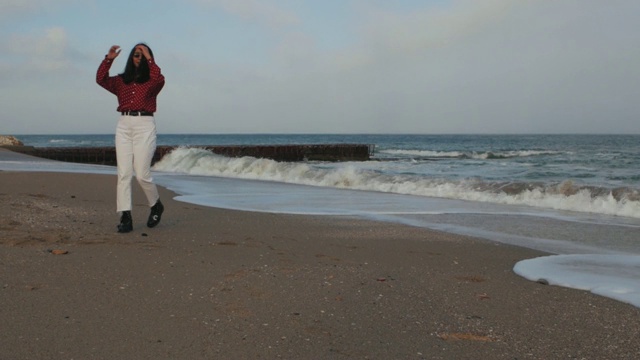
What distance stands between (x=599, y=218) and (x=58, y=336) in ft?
25.8

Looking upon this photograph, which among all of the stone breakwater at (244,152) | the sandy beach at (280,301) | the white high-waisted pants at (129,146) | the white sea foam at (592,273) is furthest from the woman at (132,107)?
the stone breakwater at (244,152)

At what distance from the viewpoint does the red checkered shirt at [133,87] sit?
5.68 m

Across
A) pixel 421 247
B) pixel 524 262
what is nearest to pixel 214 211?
pixel 421 247

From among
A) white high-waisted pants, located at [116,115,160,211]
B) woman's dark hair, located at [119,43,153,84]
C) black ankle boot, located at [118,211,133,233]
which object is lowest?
black ankle boot, located at [118,211,133,233]

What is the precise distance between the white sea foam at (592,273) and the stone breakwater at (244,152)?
2908 centimetres

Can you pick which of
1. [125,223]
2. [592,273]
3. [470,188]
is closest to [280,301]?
[592,273]

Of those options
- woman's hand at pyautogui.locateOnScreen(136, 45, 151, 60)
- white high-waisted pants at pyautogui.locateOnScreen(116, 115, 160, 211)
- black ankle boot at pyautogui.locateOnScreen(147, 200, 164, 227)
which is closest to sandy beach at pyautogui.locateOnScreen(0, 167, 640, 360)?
black ankle boot at pyautogui.locateOnScreen(147, 200, 164, 227)

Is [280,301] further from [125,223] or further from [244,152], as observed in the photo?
[244,152]

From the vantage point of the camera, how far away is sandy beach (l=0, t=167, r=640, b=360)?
9.15 feet

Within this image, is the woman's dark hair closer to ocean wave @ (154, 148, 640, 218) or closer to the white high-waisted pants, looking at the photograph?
the white high-waisted pants

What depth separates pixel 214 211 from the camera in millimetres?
7777

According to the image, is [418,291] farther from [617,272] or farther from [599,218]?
[599,218]

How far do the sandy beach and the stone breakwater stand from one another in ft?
92.6

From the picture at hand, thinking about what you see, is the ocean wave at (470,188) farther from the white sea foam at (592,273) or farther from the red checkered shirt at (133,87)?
the red checkered shirt at (133,87)
